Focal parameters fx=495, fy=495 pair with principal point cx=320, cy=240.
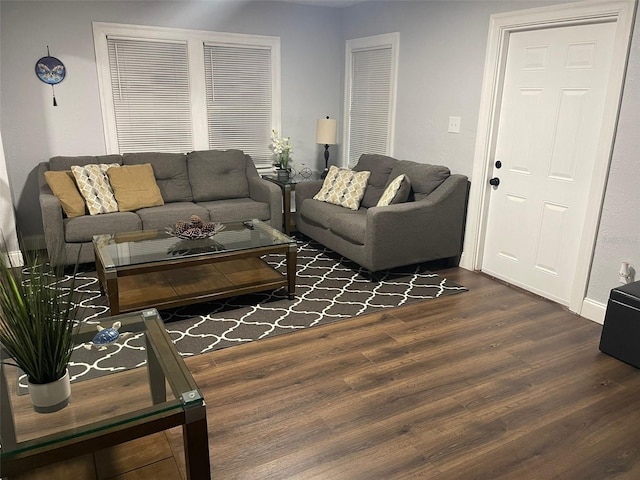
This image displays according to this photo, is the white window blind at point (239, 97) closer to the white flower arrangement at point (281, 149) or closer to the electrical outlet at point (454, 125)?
the white flower arrangement at point (281, 149)

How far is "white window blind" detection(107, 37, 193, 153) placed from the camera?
473 cm

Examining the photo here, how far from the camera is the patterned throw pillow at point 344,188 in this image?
15.1 ft

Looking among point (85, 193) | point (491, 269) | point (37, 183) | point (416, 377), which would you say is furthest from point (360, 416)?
point (37, 183)

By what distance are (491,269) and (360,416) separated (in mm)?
2379

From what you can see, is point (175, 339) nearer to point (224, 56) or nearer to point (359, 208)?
point (359, 208)

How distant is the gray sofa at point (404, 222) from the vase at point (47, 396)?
2.60m

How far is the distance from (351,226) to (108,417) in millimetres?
2800

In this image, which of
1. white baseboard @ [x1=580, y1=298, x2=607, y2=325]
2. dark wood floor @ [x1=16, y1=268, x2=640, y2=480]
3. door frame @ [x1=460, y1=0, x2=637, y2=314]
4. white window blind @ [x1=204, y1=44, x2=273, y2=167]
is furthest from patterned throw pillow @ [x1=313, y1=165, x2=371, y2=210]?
white baseboard @ [x1=580, y1=298, x2=607, y2=325]

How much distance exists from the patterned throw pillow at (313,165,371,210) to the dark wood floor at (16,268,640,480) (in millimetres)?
1498

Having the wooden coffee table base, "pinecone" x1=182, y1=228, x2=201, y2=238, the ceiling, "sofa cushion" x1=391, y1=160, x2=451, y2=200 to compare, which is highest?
the ceiling

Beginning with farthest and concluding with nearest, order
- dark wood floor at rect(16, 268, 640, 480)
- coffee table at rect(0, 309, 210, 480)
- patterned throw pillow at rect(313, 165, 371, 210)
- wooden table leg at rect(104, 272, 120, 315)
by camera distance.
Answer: patterned throw pillow at rect(313, 165, 371, 210)
wooden table leg at rect(104, 272, 120, 315)
dark wood floor at rect(16, 268, 640, 480)
coffee table at rect(0, 309, 210, 480)

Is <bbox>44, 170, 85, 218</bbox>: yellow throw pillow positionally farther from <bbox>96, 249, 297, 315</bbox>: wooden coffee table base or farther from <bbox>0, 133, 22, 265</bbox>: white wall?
<bbox>96, 249, 297, 315</bbox>: wooden coffee table base

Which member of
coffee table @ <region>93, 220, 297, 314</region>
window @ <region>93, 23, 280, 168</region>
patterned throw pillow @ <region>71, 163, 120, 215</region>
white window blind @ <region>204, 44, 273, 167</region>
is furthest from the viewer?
white window blind @ <region>204, 44, 273, 167</region>

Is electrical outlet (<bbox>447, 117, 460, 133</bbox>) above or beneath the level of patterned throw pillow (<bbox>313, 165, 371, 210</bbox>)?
above
